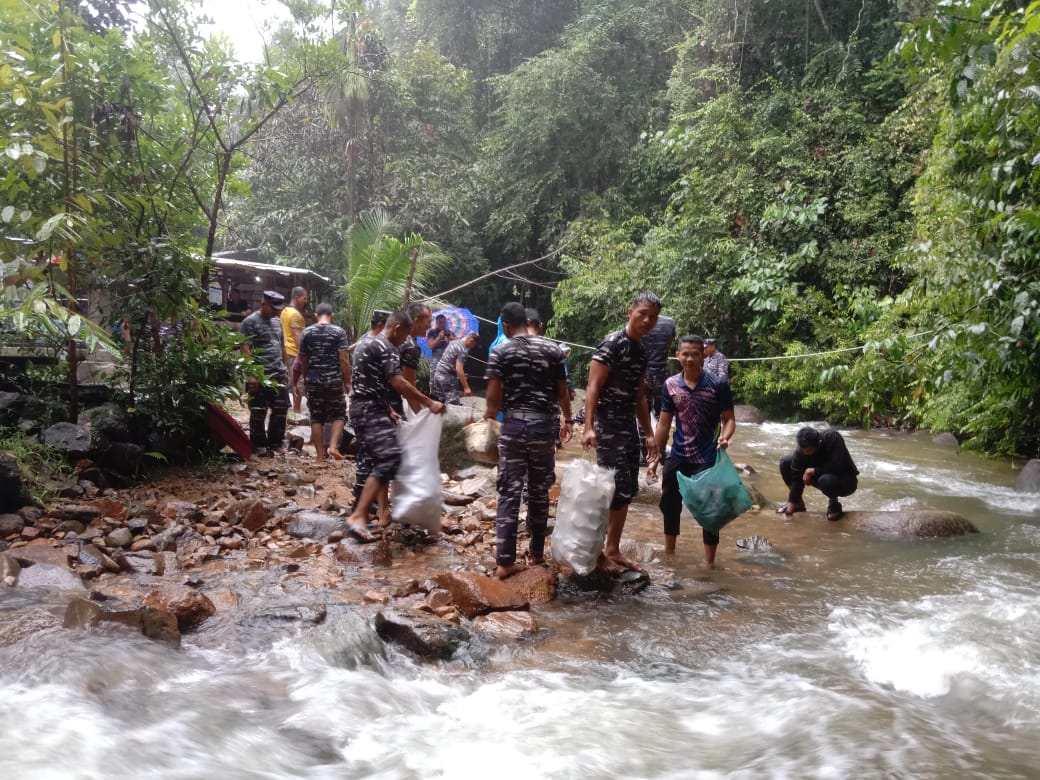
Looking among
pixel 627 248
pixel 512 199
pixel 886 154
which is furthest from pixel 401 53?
pixel 886 154

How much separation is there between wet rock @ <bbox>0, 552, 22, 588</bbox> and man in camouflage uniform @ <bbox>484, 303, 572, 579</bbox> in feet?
8.93

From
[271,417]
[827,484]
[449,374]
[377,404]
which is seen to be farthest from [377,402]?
[449,374]

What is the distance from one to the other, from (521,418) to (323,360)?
3.59m

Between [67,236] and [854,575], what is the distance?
19.3ft

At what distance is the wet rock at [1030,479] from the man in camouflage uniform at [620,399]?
581cm

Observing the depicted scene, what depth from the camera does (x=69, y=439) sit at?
655 cm

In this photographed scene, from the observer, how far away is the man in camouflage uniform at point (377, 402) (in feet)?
18.8

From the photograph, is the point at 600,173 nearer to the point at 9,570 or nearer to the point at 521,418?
the point at 521,418

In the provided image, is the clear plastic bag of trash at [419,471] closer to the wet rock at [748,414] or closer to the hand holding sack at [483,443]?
the hand holding sack at [483,443]

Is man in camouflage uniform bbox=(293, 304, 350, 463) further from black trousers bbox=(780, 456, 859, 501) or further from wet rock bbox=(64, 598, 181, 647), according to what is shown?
black trousers bbox=(780, 456, 859, 501)

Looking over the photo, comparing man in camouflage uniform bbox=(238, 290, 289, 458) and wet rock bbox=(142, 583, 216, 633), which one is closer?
wet rock bbox=(142, 583, 216, 633)

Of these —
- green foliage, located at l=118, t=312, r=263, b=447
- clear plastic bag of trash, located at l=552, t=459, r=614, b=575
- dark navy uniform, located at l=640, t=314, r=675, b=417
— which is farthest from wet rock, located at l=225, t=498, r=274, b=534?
dark navy uniform, located at l=640, t=314, r=675, b=417

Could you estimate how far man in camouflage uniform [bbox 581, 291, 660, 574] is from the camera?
4.90 metres

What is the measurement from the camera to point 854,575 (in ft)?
18.7
